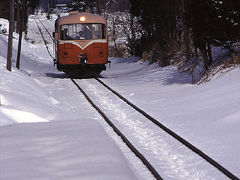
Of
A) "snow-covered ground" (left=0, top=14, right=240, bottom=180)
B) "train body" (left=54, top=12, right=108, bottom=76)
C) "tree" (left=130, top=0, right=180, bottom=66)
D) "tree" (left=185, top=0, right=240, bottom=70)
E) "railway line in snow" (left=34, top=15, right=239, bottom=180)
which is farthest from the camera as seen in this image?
"tree" (left=130, top=0, right=180, bottom=66)

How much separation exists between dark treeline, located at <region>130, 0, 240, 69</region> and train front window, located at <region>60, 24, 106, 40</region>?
3.58 m

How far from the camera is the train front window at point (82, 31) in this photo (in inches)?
875

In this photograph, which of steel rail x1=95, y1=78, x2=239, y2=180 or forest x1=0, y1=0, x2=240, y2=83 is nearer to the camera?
steel rail x1=95, y1=78, x2=239, y2=180

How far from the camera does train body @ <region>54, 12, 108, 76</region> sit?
22141mm

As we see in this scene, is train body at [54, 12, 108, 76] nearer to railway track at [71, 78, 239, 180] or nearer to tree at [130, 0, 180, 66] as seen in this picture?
tree at [130, 0, 180, 66]

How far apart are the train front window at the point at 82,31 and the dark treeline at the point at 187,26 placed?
141 inches

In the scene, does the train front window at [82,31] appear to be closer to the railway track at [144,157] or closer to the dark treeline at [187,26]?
the dark treeline at [187,26]

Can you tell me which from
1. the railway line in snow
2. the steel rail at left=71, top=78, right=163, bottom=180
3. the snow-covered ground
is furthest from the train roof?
the steel rail at left=71, top=78, right=163, bottom=180

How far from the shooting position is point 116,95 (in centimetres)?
1681

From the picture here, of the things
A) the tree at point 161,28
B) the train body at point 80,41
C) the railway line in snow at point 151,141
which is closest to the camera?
the railway line in snow at point 151,141

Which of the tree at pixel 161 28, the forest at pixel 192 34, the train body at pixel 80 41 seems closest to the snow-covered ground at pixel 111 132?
the forest at pixel 192 34

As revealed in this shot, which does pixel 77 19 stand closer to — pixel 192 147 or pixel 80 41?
pixel 80 41

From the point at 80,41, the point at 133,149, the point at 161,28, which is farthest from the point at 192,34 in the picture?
the point at 161,28

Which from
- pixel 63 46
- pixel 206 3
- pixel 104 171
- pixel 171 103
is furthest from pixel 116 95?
pixel 104 171
